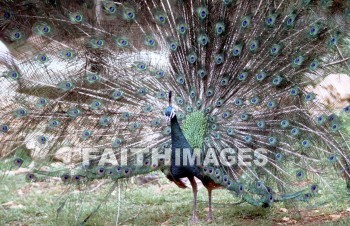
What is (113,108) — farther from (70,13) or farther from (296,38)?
(296,38)

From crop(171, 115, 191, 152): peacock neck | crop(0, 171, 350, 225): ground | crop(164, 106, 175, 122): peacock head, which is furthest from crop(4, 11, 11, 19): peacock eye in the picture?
crop(171, 115, 191, 152): peacock neck

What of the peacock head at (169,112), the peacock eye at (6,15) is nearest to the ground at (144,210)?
the peacock head at (169,112)

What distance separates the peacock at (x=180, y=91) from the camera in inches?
201

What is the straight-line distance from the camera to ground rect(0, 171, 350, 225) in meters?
5.63

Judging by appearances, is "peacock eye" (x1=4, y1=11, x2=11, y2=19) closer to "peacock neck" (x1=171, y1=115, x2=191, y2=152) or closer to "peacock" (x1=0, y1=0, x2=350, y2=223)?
"peacock" (x1=0, y1=0, x2=350, y2=223)

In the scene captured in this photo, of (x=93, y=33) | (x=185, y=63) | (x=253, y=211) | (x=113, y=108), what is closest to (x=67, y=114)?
(x=113, y=108)

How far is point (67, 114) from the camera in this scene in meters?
5.23

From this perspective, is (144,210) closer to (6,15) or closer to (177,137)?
(177,137)

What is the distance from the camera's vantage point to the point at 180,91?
18.2 feet

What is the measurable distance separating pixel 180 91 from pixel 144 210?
166 centimetres

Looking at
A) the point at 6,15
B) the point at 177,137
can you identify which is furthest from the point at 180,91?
the point at 6,15

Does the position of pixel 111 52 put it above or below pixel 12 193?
above

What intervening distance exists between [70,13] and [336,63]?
2.71 meters

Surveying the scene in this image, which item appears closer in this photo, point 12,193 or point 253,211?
point 253,211
